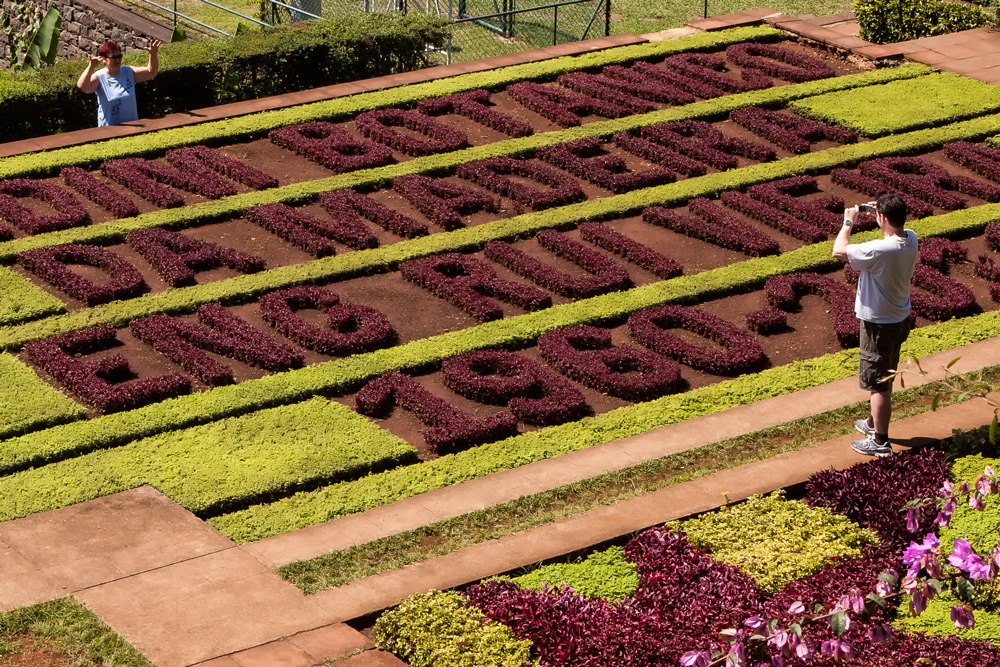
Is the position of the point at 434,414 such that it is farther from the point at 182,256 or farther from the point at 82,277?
Answer: the point at 82,277

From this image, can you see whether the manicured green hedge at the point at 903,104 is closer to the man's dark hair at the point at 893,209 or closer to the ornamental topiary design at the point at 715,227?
the ornamental topiary design at the point at 715,227

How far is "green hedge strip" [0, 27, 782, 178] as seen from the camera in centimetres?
1527

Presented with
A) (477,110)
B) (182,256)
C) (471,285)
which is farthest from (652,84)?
(182,256)

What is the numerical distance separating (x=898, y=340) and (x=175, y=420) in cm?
488

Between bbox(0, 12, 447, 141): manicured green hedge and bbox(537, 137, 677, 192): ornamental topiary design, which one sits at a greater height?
bbox(0, 12, 447, 141): manicured green hedge

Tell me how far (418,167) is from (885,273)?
6.93m

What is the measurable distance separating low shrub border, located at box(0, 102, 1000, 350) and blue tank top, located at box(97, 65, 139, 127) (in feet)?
10.9

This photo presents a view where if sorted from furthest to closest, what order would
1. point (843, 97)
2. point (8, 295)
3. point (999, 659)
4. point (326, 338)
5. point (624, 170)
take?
point (843, 97) → point (624, 170) → point (8, 295) → point (326, 338) → point (999, 659)

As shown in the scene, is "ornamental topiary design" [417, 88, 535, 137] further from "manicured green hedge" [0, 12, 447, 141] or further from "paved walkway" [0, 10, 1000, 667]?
"paved walkway" [0, 10, 1000, 667]

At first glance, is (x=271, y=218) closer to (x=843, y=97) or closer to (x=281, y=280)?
(x=281, y=280)

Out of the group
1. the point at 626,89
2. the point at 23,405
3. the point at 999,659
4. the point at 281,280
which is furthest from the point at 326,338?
the point at 626,89

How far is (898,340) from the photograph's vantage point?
945 centimetres

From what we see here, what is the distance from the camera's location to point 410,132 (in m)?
16.4

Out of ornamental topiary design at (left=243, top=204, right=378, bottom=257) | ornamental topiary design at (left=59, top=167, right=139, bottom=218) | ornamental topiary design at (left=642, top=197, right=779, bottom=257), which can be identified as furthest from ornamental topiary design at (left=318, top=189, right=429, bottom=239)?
ornamental topiary design at (left=642, top=197, right=779, bottom=257)
